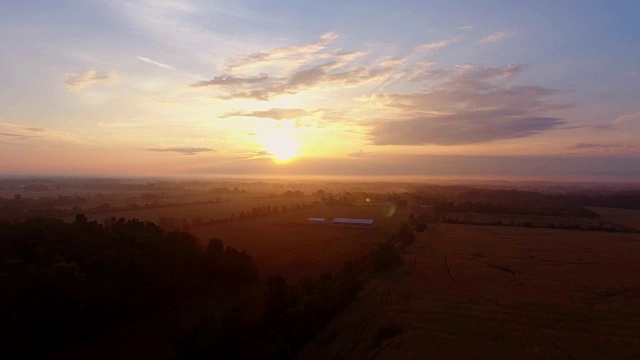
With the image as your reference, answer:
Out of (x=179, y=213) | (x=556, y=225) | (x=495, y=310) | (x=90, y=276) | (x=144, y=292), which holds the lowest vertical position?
(x=495, y=310)

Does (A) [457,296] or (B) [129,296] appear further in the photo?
(A) [457,296]

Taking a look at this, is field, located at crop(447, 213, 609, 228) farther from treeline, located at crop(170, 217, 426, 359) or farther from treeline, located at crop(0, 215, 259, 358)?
treeline, located at crop(0, 215, 259, 358)

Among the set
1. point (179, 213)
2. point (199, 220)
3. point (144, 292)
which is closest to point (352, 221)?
point (199, 220)

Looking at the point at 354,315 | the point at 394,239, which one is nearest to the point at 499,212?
the point at 394,239

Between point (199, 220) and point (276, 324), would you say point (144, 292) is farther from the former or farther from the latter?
point (199, 220)

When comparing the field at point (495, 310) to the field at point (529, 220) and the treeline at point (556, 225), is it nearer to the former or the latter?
the treeline at point (556, 225)

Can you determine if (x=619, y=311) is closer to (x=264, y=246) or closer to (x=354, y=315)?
(x=354, y=315)

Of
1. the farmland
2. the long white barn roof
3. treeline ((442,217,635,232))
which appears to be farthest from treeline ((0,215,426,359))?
the farmland
